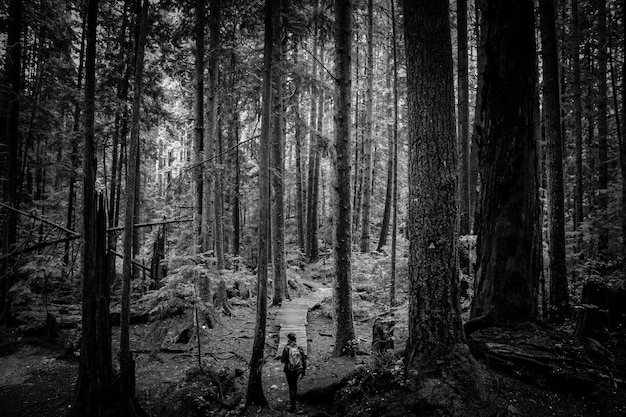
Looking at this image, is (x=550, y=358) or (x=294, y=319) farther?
(x=294, y=319)

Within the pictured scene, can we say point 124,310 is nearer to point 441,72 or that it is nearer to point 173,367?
point 173,367

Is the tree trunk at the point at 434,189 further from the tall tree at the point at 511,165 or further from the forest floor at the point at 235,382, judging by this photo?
the tall tree at the point at 511,165

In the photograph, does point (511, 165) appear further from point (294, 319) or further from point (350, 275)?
→ point (294, 319)

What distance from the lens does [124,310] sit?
219 inches

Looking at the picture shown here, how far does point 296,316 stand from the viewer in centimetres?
1070

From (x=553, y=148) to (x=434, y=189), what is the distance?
17.3ft

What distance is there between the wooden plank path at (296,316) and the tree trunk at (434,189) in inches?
187

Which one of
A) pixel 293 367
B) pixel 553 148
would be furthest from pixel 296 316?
pixel 553 148

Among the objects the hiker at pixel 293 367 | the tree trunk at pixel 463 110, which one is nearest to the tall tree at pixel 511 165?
the hiker at pixel 293 367

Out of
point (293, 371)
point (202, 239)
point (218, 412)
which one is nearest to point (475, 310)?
point (293, 371)

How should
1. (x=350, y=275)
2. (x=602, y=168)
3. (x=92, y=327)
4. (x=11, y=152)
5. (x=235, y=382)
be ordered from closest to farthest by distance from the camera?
(x=92, y=327)
(x=235, y=382)
(x=350, y=275)
(x=11, y=152)
(x=602, y=168)

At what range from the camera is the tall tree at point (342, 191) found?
740 cm

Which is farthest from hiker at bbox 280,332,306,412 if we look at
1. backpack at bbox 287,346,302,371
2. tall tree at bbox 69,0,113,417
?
tall tree at bbox 69,0,113,417

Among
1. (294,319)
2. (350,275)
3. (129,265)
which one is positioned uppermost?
(129,265)
